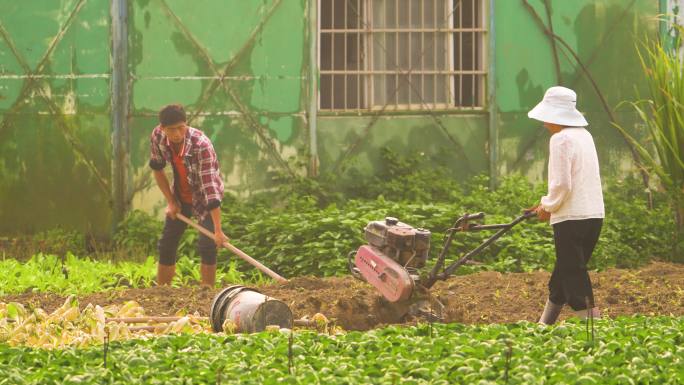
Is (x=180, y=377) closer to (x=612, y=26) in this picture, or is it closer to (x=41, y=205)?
(x=41, y=205)

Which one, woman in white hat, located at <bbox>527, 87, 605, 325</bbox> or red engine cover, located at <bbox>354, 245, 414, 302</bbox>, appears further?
woman in white hat, located at <bbox>527, 87, 605, 325</bbox>

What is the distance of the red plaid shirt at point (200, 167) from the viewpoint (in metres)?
10.3

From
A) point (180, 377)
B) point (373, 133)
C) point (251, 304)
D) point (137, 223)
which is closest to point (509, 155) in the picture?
point (373, 133)

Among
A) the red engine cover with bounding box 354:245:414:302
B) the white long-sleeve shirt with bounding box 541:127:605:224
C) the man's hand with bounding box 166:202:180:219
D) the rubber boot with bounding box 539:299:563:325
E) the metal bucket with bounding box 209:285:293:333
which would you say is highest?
the white long-sleeve shirt with bounding box 541:127:605:224

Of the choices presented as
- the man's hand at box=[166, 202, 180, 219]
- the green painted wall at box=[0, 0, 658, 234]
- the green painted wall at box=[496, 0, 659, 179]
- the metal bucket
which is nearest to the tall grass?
the green painted wall at box=[496, 0, 659, 179]

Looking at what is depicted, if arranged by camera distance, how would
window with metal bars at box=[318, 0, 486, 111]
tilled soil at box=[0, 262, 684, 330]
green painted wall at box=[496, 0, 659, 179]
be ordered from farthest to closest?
1. green painted wall at box=[496, 0, 659, 179]
2. window with metal bars at box=[318, 0, 486, 111]
3. tilled soil at box=[0, 262, 684, 330]

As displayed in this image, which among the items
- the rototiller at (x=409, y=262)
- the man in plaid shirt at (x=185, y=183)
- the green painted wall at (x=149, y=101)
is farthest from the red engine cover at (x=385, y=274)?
the green painted wall at (x=149, y=101)

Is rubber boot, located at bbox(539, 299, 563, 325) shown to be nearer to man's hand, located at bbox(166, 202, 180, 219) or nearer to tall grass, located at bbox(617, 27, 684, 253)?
man's hand, located at bbox(166, 202, 180, 219)

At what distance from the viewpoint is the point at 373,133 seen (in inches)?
561

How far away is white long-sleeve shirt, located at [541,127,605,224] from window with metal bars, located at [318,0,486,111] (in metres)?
6.07

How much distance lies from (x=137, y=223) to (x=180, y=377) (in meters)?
7.62

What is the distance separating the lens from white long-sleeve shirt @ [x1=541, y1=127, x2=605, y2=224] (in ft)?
27.2

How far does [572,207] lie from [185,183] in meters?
3.54

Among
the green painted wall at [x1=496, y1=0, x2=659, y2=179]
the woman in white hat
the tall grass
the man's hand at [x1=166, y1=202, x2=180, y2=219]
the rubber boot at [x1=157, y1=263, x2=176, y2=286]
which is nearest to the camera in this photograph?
the woman in white hat
